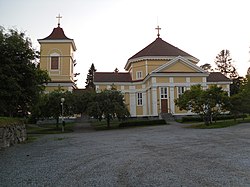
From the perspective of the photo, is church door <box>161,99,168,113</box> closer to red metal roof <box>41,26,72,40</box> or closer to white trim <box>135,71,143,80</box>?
white trim <box>135,71,143,80</box>

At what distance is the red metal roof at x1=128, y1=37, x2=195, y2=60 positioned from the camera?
4466 cm

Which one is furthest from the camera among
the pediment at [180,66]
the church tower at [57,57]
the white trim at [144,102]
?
the church tower at [57,57]

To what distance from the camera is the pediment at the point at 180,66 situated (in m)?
39.1

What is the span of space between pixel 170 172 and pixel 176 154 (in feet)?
10.1

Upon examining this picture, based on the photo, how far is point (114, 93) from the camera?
3125cm

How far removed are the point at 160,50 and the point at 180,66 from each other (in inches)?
276

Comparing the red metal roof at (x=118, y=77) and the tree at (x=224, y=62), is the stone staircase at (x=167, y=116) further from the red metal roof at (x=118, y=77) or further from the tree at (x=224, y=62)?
the tree at (x=224, y=62)

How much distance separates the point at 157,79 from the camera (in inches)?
1526

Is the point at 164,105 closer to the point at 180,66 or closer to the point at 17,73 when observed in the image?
the point at 180,66

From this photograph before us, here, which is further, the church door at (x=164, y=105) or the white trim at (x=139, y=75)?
the white trim at (x=139, y=75)

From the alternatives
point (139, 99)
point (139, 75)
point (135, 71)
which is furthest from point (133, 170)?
point (135, 71)

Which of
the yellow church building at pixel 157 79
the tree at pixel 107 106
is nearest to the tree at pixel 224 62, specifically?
the yellow church building at pixel 157 79

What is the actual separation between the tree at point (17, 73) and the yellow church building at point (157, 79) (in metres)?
22.1

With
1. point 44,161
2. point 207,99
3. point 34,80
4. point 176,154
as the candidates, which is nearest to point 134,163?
point 176,154
